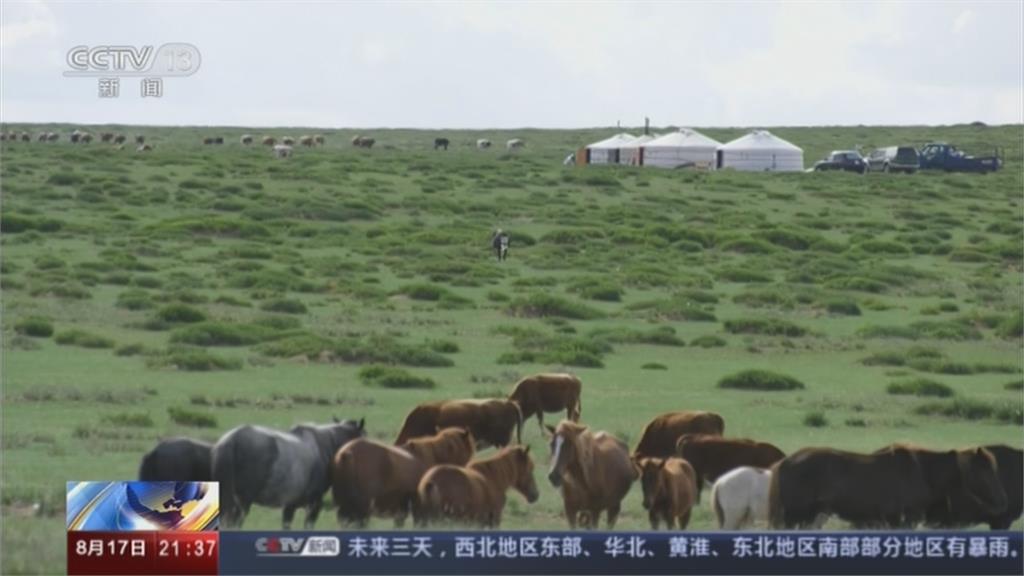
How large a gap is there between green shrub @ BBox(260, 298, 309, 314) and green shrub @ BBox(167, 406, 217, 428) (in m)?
11.5

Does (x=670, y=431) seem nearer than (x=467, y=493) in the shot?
No

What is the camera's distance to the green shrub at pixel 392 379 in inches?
870

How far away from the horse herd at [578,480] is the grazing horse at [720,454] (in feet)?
1.07

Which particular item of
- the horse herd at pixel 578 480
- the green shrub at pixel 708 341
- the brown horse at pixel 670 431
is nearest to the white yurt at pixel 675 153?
the green shrub at pixel 708 341

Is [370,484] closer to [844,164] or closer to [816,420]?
[816,420]

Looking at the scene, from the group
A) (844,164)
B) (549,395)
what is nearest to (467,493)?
(549,395)

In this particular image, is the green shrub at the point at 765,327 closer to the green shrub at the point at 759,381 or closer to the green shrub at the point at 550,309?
the green shrub at the point at 550,309

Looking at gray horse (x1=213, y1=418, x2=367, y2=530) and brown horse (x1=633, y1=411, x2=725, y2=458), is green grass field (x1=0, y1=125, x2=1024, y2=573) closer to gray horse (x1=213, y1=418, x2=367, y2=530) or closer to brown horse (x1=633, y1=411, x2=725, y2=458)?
gray horse (x1=213, y1=418, x2=367, y2=530)

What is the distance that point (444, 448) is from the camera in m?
13.7

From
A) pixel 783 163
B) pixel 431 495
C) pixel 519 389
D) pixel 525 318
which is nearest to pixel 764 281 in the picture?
pixel 525 318

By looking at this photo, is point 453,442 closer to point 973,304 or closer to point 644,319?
point 644,319

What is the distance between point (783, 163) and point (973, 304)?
1752 inches

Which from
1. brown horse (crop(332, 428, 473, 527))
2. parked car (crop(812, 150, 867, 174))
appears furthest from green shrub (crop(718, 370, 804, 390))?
parked car (crop(812, 150, 867, 174))

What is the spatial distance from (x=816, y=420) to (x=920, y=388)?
3448 mm
